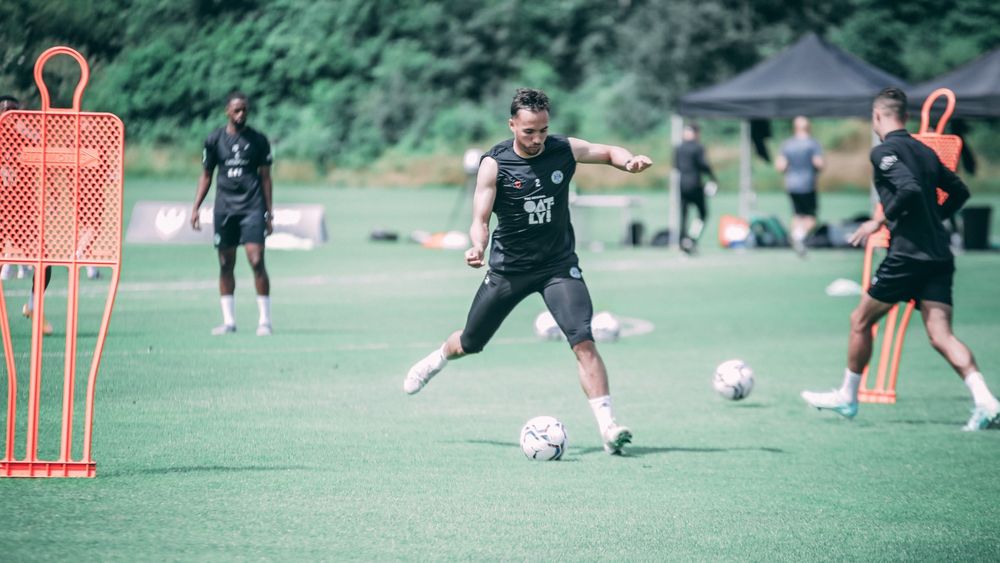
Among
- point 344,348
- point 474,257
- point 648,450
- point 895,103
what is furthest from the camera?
point 344,348

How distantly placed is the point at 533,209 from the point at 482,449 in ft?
4.76

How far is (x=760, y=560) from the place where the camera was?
5816 millimetres

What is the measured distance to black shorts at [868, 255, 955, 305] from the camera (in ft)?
29.5

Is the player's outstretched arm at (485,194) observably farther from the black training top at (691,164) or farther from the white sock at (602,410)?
the black training top at (691,164)

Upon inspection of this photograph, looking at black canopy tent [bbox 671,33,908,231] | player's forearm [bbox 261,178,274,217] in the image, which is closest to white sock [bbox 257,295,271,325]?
player's forearm [bbox 261,178,274,217]

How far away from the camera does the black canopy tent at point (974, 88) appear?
2330cm

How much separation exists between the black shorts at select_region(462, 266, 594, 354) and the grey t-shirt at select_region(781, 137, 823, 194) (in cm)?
1624

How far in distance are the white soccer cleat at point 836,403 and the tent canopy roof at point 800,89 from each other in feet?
50.4

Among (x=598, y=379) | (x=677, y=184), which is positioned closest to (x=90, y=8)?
(x=598, y=379)

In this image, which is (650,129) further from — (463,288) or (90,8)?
(90,8)

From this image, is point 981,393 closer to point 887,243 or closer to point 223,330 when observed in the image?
point 887,243

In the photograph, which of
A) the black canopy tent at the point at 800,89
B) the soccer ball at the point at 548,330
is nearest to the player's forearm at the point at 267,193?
the soccer ball at the point at 548,330

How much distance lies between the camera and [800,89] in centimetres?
2480

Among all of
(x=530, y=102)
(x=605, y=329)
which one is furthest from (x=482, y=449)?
(x=605, y=329)
